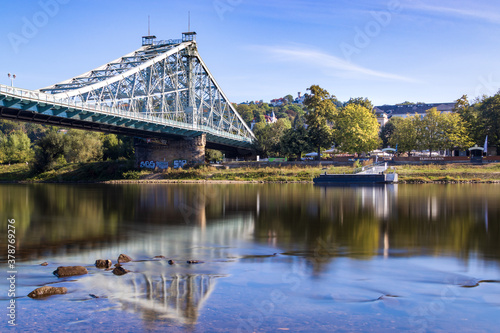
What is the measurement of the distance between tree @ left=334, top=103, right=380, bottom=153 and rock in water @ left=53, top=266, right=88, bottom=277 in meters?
63.5

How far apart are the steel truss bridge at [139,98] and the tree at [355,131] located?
23366mm

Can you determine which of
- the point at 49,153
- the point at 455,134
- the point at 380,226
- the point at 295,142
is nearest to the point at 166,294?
the point at 380,226

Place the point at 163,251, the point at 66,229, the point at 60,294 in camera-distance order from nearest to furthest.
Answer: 1. the point at 60,294
2. the point at 163,251
3. the point at 66,229

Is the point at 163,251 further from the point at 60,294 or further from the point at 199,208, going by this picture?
the point at 199,208

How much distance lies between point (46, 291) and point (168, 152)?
6715 centimetres

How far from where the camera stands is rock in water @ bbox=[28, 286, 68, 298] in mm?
11675

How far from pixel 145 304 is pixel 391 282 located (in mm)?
6875

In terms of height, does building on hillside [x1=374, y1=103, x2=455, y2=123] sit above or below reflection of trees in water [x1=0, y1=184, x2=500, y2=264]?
above

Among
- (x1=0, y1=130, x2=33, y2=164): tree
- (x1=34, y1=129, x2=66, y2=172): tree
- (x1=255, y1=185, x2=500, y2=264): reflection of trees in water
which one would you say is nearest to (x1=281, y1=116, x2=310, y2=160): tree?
(x1=255, y1=185, x2=500, y2=264): reflection of trees in water

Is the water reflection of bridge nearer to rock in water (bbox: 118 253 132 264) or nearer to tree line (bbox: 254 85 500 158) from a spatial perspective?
rock in water (bbox: 118 253 132 264)

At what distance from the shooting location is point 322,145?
77.0 metres

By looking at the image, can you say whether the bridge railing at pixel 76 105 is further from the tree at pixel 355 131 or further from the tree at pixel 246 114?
the tree at pixel 246 114

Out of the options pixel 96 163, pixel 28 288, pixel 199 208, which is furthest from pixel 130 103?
pixel 28 288

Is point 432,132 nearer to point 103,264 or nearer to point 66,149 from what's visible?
point 66,149
